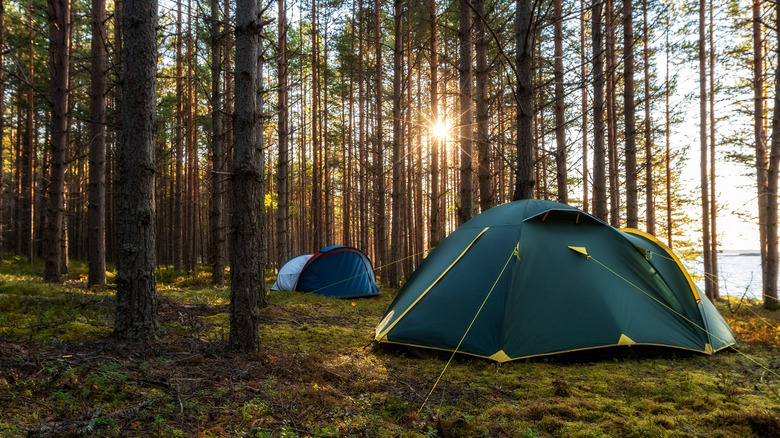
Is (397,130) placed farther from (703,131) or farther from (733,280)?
(733,280)

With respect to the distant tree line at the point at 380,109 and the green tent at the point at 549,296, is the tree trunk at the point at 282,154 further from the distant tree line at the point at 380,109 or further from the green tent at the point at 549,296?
the green tent at the point at 549,296

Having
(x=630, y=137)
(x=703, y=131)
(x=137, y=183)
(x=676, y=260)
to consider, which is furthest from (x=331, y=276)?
(x=703, y=131)

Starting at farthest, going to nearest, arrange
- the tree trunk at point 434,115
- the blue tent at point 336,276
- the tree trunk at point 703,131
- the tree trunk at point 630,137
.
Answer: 1. the tree trunk at point 703,131
2. the blue tent at point 336,276
3. the tree trunk at point 434,115
4. the tree trunk at point 630,137

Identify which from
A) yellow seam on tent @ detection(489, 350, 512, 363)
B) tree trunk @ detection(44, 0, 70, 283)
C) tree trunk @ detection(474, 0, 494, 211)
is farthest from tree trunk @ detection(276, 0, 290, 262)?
yellow seam on tent @ detection(489, 350, 512, 363)

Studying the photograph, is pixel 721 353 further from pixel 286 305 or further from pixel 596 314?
pixel 286 305

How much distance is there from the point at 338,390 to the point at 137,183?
3204 mm

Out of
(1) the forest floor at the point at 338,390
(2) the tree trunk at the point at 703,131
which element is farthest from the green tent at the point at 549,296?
(2) the tree trunk at the point at 703,131

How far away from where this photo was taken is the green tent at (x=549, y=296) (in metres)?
4.30

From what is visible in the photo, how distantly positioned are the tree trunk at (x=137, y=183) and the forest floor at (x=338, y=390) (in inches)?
13.8

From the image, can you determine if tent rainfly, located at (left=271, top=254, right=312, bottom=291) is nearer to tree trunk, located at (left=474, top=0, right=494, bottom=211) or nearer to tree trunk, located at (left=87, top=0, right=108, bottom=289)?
tree trunk, located at (left=87, top=0, right=108, bottom=289)

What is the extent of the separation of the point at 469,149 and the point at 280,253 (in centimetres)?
827

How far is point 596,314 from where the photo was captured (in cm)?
436

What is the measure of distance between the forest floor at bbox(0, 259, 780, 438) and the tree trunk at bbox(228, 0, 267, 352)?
1.12ft

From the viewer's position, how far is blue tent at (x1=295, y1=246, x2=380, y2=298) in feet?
34.7
